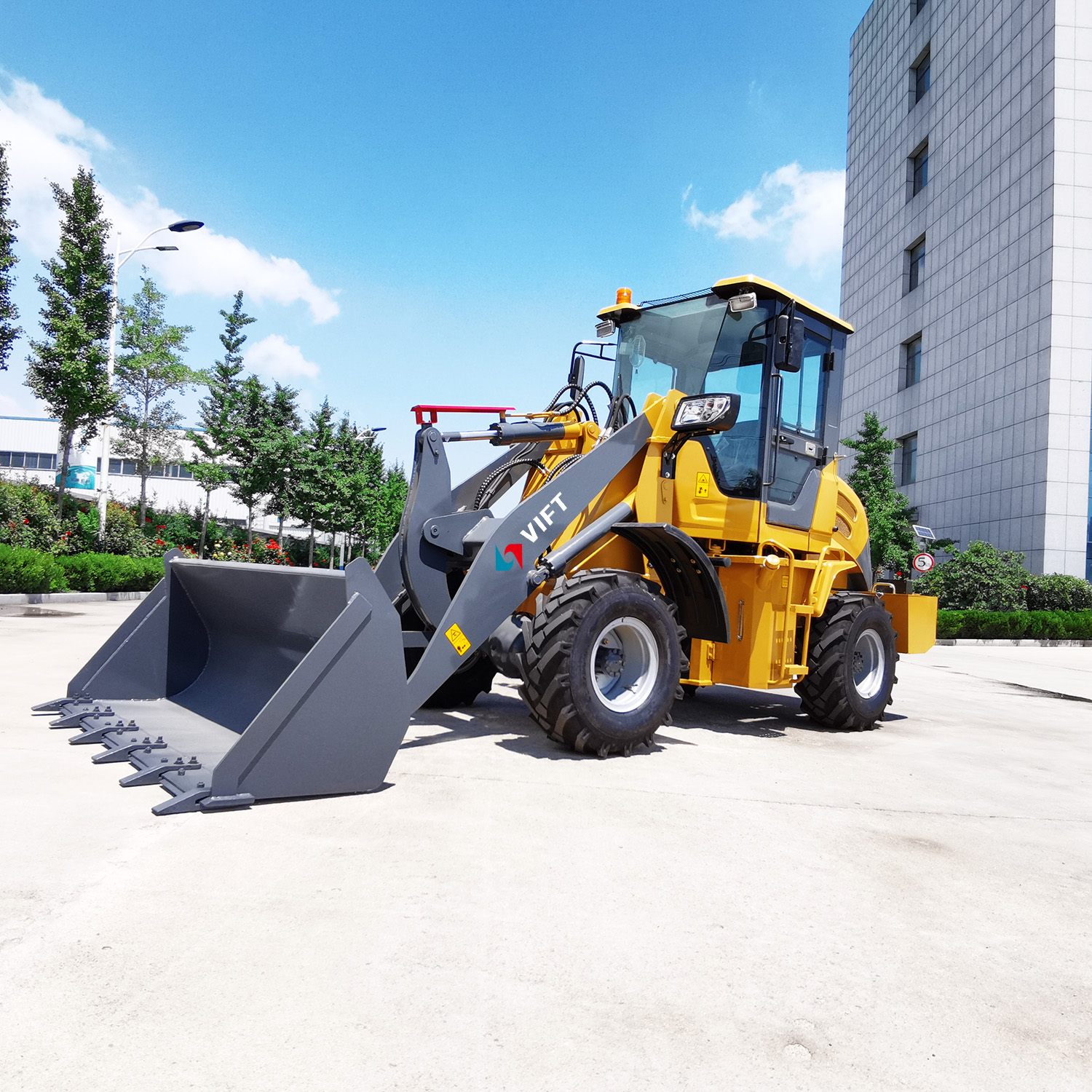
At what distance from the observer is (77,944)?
2607mm

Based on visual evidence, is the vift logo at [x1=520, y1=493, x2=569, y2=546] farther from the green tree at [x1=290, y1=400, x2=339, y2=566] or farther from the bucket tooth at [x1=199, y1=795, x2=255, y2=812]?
the green tree at [x1=290, y1=400, x2=339, y2=566]

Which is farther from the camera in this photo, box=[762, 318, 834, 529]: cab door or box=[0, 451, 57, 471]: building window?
box=[0, 451, 57, 471]: building window

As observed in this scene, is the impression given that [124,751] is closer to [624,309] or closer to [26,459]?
[624,309]

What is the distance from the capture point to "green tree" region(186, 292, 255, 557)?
32.2 meters

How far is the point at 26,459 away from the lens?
6047cm

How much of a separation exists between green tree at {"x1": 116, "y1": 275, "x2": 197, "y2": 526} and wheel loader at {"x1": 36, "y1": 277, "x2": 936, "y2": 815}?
82.5 feet

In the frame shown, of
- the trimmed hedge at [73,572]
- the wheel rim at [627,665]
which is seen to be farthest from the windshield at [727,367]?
the trimmed hedge at [73,572]

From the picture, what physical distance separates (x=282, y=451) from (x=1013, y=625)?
2535 cm

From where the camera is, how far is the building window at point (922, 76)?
42844 millimetres

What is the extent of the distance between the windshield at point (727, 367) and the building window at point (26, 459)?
6332 cm

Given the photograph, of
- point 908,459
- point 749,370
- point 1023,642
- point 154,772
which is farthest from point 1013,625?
point 154,772

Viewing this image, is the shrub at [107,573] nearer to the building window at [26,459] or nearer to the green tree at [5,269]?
the green tree at [5,269]

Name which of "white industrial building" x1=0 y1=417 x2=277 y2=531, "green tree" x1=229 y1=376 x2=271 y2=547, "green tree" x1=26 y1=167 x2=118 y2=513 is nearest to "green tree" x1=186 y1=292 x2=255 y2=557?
"green tree" x1=229 y1=376 x2=271 y2=547

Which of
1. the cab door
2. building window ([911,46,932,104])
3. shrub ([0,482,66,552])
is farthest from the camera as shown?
building window ([911,46,932,104])
